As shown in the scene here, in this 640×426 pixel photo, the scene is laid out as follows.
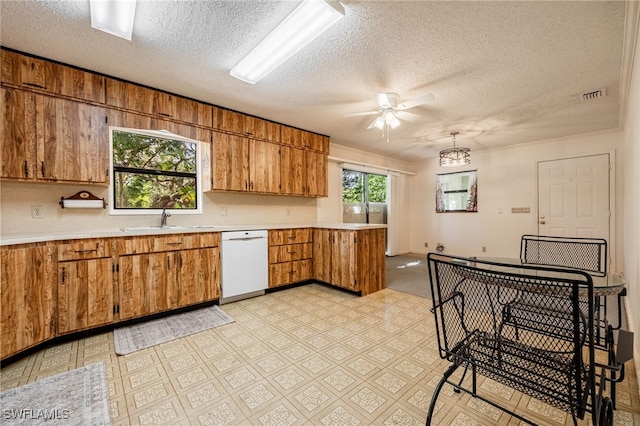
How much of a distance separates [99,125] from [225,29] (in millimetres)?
1711

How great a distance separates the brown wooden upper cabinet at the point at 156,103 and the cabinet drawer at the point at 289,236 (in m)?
1.69

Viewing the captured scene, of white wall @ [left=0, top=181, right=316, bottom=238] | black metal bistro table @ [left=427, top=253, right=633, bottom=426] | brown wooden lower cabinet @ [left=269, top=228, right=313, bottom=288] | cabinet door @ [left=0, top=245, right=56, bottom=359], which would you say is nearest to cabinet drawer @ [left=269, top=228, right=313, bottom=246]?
brown wooden lower cabinet @ [left=269, top=228, right=313, bottom=288]

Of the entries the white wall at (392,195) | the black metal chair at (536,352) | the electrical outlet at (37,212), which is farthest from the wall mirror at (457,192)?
the electrical outlet at (37,212)

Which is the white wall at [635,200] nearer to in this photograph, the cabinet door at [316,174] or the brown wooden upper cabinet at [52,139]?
the cabinet door at [316,174]

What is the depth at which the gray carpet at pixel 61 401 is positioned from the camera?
1.46 m

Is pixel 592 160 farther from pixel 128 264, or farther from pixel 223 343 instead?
pixel 128 264

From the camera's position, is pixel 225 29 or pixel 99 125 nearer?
pixel 225 29

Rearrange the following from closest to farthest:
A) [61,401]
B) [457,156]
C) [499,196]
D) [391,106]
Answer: [61,401] < [391,106] < [457,156] < [499,196]

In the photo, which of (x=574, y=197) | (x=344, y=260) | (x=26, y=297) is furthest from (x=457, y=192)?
(x=26, y=297)

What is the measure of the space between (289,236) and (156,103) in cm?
231

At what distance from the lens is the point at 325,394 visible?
1.67m

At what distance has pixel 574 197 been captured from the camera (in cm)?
465

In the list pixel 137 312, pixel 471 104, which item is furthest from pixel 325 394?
pixel 471 104

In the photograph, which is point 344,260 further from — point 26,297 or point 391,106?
point 26,297
